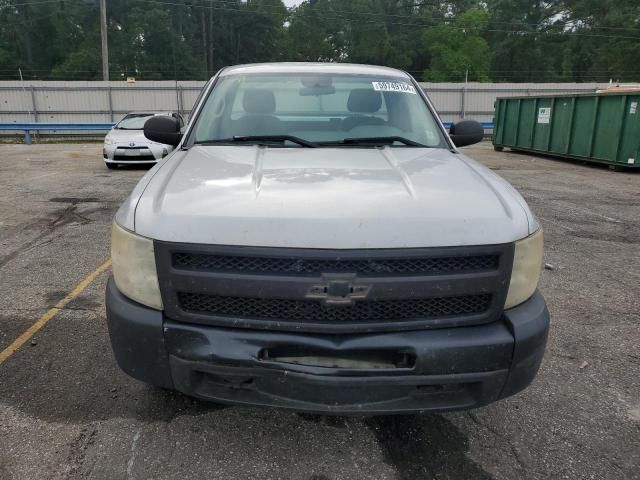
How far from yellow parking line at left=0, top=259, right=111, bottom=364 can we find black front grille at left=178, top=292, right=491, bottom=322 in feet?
6.67

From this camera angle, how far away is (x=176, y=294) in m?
2.15

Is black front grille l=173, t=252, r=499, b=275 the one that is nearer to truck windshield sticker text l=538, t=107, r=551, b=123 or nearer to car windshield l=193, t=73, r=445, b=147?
car windshield l=193, t=73, r=445, b=147

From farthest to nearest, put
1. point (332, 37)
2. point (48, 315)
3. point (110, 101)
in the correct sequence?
point (332, 37) → point (110, 101) → point (48, 315)

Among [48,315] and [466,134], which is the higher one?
[466,134]

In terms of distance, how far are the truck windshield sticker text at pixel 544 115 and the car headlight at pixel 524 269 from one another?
15.3m

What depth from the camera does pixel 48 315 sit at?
160 inches

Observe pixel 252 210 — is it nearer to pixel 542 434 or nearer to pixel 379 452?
pixel 379 452

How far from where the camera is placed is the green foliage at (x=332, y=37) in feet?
184

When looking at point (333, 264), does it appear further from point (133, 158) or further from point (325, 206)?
point (133, 158)

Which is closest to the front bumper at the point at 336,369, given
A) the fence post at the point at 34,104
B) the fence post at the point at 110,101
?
the fence post at the point at 110,101

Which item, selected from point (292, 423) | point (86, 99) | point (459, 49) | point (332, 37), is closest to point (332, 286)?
point (292, 423)

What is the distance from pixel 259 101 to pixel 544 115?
48.9ft

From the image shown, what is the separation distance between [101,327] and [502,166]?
1288 cm

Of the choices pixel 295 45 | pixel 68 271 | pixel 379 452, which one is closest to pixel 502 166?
pixel 68 271
